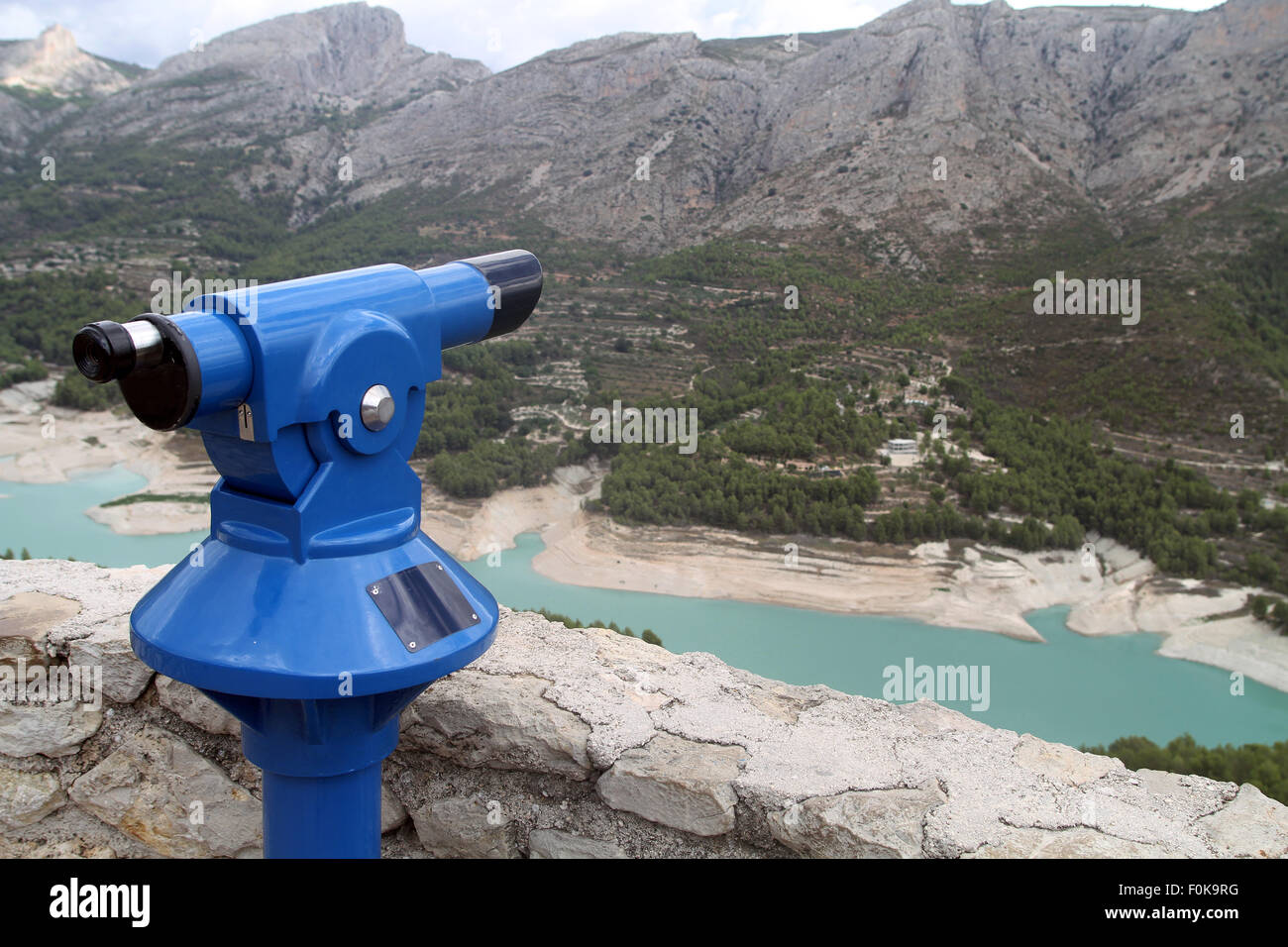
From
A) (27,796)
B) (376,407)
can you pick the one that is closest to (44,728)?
(27,796)

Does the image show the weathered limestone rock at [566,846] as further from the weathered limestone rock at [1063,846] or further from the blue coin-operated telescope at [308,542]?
the weathered limestone rock at [1063,846]

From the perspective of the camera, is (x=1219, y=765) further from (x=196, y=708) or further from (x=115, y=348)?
(x=115, y=348)

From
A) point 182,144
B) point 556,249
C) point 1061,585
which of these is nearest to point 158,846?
point 1061,585

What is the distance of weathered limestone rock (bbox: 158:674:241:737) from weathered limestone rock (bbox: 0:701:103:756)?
0.22 metres

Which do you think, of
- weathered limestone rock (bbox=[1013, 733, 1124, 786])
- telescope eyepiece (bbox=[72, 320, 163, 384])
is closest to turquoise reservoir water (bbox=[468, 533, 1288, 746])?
weathered limestone rock (bbox=[1013, 733, 1124, 786])

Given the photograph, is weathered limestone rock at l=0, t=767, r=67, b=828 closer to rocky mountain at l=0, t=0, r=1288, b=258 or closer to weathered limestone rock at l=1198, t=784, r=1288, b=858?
weathered limestone rock at l=1198, t=784, r=1288, b=858

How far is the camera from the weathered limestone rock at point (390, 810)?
2.43 meters

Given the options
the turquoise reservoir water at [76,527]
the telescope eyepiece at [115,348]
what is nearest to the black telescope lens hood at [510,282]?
the telescope eyepiece at [115,348]

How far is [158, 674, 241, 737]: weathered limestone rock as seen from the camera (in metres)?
2.50

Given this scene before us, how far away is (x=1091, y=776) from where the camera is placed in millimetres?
2221

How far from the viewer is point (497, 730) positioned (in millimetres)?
2338

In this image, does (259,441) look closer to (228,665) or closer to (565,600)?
(228,665)

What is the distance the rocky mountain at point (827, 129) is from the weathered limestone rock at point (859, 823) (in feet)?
108

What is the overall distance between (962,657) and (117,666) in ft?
44.5
